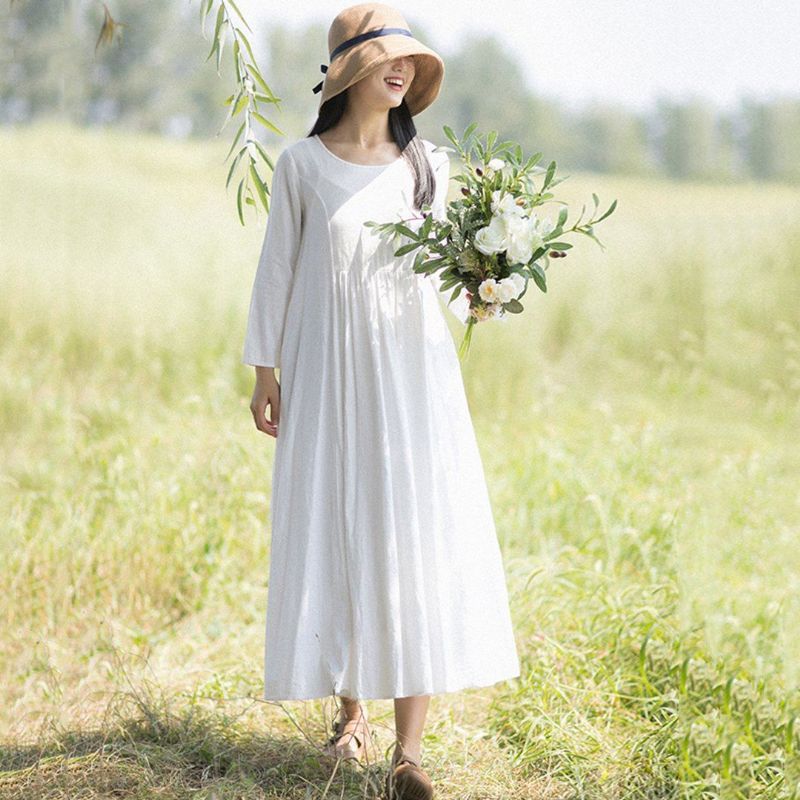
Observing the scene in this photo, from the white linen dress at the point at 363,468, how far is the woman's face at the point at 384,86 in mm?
153

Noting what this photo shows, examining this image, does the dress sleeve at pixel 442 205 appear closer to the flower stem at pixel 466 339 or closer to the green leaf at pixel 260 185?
the flower stem at pixel 466 339

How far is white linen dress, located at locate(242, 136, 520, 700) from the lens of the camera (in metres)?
2.62

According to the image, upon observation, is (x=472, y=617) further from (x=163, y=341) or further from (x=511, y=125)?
(x=511, y=125)

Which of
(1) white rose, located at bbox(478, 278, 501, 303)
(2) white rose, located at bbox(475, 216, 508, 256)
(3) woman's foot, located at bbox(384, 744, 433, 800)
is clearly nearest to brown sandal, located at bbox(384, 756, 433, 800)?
(3) woman's foot, located at bbox(384, 744, 433, 800)

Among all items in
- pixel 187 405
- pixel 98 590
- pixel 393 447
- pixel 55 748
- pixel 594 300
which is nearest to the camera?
pixel 393 447

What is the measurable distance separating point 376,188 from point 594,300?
5392mm

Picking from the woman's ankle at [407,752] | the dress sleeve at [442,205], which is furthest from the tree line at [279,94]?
the woman's ankle at [407,752]

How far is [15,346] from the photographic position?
22.5 ft

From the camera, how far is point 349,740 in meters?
2.90

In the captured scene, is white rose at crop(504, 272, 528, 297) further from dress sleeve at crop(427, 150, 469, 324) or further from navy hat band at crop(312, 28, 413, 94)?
navy hat band at crop(312, 28, 413, 94)

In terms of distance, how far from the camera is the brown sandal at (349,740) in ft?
9.43

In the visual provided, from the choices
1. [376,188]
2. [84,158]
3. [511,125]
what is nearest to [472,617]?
[376,188]

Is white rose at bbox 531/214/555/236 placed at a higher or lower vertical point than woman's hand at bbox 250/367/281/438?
higher

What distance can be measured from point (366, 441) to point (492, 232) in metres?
0.57
